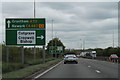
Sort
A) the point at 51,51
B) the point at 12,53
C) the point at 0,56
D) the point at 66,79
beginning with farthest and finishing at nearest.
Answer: the point at 51,51
the point at 12,53
the point at 0,56
the point at 66,79

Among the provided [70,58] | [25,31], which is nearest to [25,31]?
[25,31]

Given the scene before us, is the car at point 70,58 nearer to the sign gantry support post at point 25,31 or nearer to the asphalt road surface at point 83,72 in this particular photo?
the sign gantry support post at point 25,31

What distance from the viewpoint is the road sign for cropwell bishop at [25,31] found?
29.6m

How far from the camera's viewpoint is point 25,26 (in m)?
30.0

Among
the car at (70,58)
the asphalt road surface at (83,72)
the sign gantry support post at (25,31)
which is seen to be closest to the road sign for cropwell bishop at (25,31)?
the sign gantry support post at (25,31)

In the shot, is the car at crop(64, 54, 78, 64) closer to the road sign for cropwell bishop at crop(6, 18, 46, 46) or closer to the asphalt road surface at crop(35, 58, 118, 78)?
the road sign for cropwell bishop at crop(6, 18, 46, 46)

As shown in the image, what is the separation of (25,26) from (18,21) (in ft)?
3.35

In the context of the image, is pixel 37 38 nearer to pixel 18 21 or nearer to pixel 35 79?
pixel 18 21

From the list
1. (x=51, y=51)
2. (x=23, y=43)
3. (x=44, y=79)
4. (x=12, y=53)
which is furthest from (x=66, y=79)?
(x=51, y=51)

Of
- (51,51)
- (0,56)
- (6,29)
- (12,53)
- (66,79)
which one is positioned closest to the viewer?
(66,79)

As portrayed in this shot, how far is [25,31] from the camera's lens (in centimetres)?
2992

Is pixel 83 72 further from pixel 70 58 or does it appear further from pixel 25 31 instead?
pixel 70 58

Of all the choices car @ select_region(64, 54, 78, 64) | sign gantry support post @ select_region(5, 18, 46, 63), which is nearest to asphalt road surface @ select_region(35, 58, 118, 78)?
sign gantry support post @ select_region(5, 18, 46, 63)

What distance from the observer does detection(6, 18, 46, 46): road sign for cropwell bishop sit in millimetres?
29641
